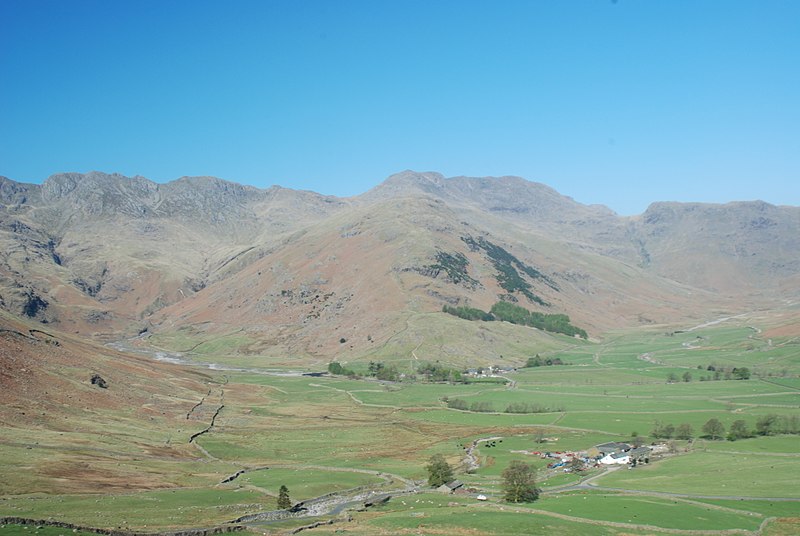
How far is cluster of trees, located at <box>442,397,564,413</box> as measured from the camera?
554 ft

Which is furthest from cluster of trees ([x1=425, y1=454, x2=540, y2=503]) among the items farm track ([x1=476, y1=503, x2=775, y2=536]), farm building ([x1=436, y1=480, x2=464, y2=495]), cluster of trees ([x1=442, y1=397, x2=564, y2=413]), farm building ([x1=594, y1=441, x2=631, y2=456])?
cluster of trees ([x1=442, y1=397, x2=564, y2=413])

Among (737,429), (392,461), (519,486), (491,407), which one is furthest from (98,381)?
(737,429)

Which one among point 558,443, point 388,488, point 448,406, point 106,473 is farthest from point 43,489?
point 448,406

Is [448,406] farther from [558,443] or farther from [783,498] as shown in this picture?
[783,498]

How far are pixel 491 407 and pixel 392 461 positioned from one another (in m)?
62.9

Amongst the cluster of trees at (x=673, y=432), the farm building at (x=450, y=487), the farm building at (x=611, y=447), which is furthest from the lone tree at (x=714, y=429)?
the farm building at (x=450, y=487)

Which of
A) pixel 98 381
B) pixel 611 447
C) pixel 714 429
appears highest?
pixel 98 381

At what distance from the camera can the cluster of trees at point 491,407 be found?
169 meters

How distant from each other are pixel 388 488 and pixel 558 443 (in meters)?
46.0

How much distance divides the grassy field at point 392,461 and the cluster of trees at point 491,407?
305cm

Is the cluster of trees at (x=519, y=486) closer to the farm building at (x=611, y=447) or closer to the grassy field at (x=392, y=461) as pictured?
the grassy field at (x=392, y=461)

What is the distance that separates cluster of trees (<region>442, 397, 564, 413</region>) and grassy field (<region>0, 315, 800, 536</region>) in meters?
3.05

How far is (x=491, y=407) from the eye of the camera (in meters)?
174

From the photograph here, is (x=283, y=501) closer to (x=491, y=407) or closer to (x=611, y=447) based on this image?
(x=611, y=447)
